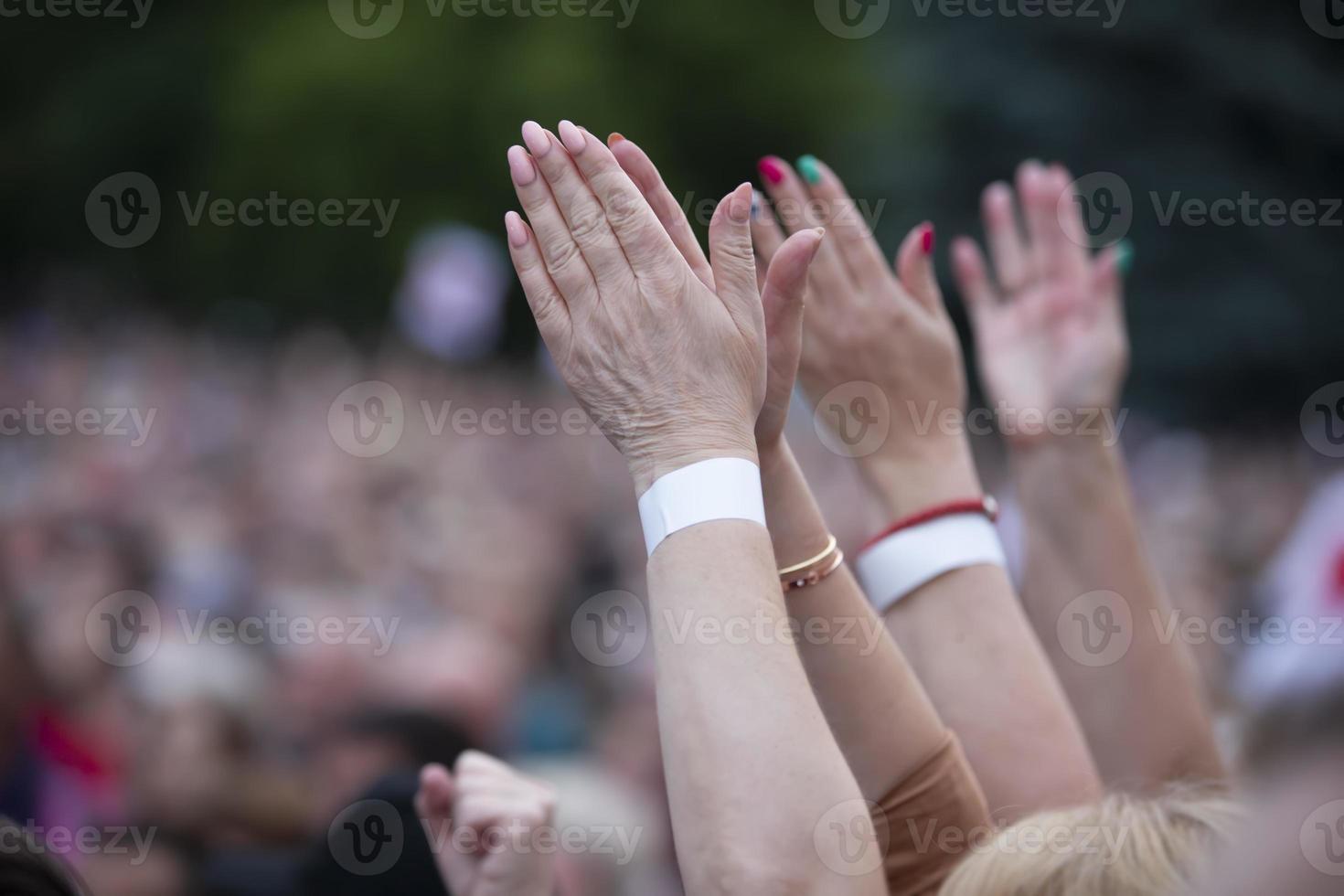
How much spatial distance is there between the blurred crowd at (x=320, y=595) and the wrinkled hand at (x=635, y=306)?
655 mm

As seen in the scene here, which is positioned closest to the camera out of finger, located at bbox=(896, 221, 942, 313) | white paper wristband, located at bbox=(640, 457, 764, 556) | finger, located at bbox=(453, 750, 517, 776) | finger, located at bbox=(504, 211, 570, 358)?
white paper wristband, located at bbox=(640, 457, 764, 556)

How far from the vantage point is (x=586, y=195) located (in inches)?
60.6

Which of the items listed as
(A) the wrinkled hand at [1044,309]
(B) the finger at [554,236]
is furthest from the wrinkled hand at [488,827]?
(A) the wrinkled hand at [1044,309]

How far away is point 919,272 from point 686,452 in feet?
3.40

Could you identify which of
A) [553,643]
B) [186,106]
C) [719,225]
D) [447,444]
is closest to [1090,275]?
[719,225]

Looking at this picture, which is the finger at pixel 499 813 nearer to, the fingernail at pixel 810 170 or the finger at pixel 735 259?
the finger at pixel 735 259

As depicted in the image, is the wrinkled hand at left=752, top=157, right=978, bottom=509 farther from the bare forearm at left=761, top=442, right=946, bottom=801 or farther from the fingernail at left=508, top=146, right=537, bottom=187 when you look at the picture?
the fingernail at left=508, top=146, right=537, bottom=187

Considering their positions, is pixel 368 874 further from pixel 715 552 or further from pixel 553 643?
pixel 553 643

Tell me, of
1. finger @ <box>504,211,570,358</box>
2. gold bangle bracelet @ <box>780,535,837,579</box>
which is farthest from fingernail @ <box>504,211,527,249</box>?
gold bangle bracelet @ <box>780,535,837,579</box>

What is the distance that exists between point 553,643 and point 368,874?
217 centimetres

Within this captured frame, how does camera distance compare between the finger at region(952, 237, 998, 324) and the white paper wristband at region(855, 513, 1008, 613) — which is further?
the finger at region(952, 237, 998, 324)

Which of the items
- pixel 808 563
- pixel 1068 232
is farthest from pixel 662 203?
pixel 1068 232

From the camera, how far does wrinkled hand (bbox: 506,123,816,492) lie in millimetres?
1526

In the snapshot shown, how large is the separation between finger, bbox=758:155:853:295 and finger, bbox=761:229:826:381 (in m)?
0.60
